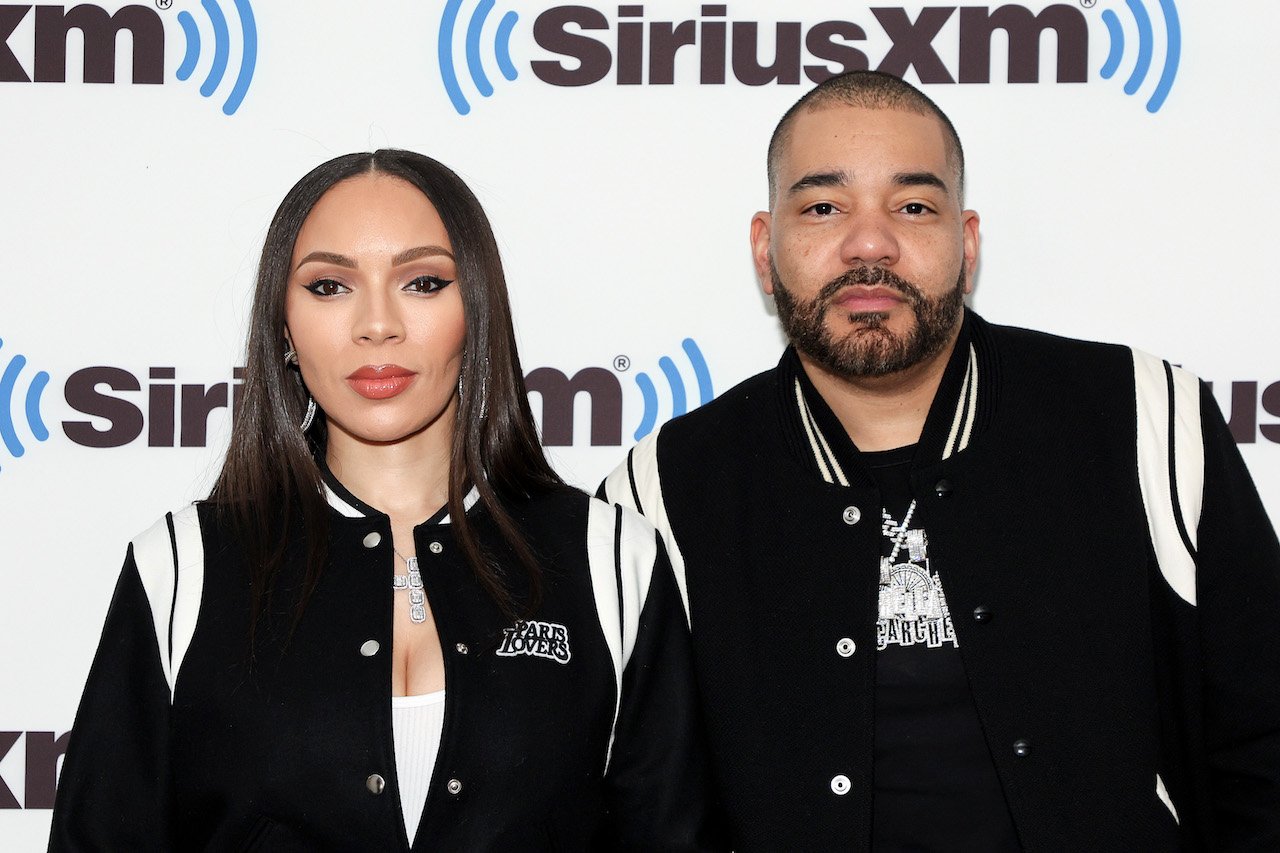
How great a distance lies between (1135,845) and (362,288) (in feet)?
4.59

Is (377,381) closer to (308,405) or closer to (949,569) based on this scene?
(308,405)

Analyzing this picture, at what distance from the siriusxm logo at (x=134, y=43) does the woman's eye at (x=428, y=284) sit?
101 centimetres

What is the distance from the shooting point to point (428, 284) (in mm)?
1988

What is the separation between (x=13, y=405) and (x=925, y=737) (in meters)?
1.89

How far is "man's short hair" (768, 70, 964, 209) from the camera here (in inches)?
91.2

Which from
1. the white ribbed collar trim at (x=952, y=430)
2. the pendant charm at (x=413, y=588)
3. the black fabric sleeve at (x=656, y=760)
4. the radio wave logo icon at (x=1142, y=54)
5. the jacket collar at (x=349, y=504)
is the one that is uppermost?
the radio wave logo icon at (x=1142, y=54)

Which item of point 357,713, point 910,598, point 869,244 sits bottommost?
point 357,713

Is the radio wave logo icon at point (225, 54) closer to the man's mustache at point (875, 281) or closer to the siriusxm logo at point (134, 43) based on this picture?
the siriusxm logo at point (134, 43)

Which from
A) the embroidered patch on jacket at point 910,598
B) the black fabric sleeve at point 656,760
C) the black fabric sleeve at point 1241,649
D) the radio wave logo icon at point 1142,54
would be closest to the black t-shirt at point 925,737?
the embroidered patch on jacket at point 910,598

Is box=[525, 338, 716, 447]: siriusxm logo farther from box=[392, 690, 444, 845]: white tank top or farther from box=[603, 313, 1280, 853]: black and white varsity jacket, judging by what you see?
box=[392, 690, 444, 845]: white tank top

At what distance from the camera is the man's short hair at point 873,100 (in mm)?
2316

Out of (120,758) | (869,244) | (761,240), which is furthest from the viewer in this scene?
(761,240)

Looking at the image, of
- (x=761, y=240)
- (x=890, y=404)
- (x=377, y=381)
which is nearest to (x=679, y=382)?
(x=761, y=240)

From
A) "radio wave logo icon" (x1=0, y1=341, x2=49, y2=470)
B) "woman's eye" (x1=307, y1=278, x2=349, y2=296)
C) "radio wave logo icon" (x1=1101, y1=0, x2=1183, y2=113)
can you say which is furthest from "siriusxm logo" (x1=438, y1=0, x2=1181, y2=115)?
"radio wave logo icon" (x1=0, y1=341, x2=49, y2=470)
